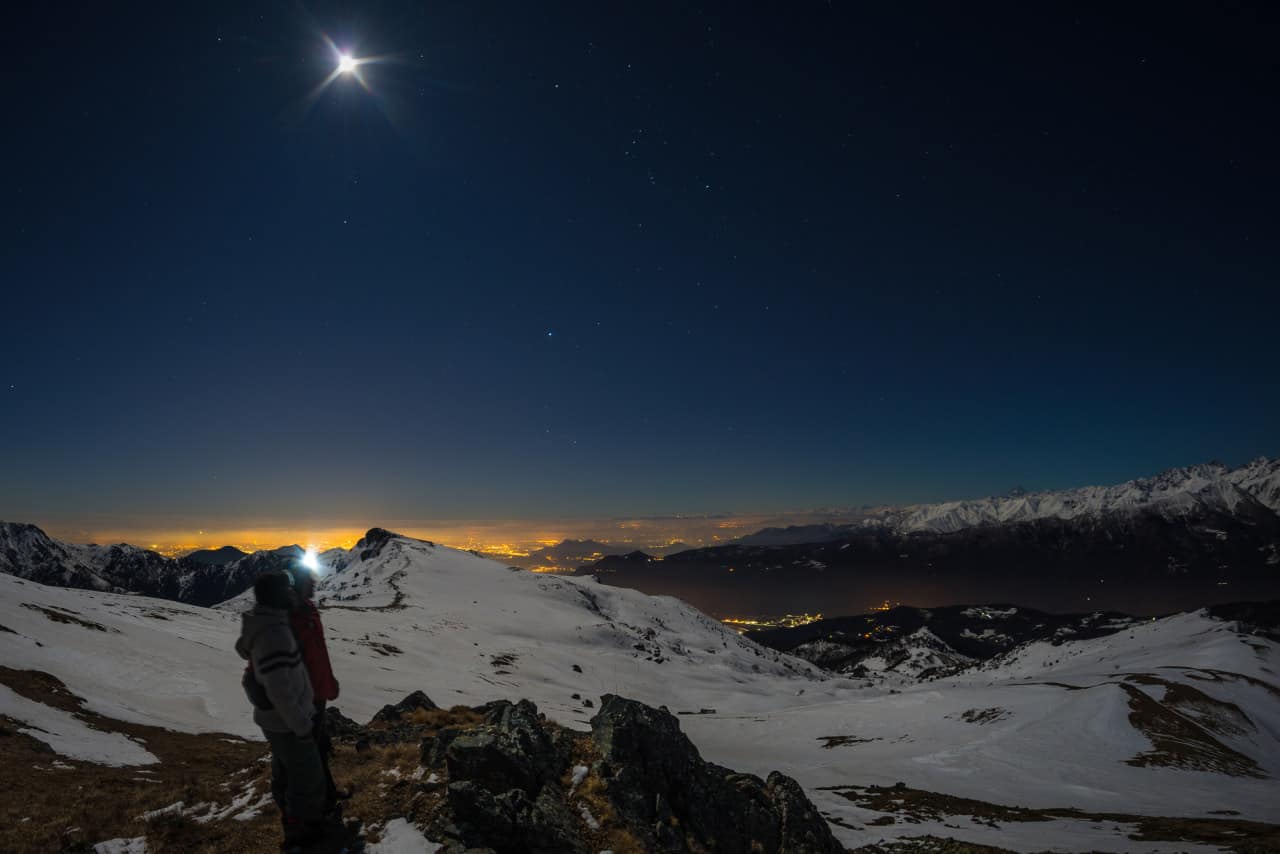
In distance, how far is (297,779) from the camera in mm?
8266

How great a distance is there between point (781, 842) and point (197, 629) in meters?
85.9

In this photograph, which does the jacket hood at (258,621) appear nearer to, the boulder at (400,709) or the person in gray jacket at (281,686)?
the person in gray jacket at (281,686)

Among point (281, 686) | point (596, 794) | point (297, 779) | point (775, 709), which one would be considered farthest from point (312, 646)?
point (775, 709)

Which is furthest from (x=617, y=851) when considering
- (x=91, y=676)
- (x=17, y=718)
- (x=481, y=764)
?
(x=91, y=676)

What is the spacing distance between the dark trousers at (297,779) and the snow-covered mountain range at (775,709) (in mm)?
3774

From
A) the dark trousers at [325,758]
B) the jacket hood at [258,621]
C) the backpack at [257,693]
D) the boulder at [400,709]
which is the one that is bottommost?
the boulder at [400,709]

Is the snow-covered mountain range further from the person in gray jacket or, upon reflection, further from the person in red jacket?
the person in gray jacket

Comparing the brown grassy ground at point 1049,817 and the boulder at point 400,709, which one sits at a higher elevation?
the boulder at point 400,709

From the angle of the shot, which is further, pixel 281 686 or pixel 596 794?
pixel 596 794

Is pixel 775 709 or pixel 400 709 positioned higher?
pixel 400 709

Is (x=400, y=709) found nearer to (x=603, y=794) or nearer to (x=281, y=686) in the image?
(x=603, y=794)

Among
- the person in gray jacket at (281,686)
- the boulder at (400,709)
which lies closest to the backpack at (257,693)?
the person in gray jacket at (281,686)

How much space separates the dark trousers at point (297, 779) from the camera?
8.09 metres

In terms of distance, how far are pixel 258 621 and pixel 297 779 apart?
2.70 m
